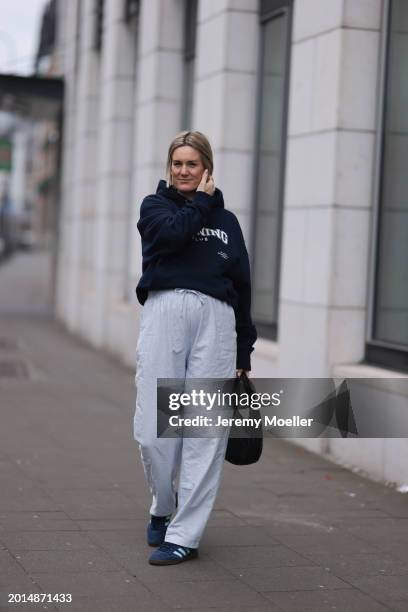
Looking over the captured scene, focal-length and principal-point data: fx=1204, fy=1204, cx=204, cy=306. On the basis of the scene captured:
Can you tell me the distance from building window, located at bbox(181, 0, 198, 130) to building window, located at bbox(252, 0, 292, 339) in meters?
2.65

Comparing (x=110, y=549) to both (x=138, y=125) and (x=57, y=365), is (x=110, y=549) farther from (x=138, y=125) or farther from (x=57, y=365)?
(x=138, y=125)

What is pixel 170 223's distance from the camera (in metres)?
5.28

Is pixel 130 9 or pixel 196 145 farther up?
pixel 130 9

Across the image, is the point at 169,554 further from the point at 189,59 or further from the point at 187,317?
the point at 189,59

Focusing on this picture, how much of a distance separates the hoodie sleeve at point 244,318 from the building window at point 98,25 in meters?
14.0

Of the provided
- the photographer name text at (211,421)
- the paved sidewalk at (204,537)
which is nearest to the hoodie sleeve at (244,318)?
the photographer name text at (211,421)

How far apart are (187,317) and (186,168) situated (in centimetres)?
67

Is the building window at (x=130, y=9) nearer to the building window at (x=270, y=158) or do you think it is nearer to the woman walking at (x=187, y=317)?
the building window at (x=270, y=158)

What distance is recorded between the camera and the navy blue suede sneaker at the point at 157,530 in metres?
5.70

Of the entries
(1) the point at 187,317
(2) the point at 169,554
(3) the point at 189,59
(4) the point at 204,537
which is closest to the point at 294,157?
(4) the point at 204,537

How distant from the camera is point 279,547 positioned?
591cm

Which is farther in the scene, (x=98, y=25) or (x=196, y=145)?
(x=98, y=25)

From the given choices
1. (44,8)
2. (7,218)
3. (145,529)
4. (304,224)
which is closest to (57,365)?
(304,224)

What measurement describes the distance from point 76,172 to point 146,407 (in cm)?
1475
